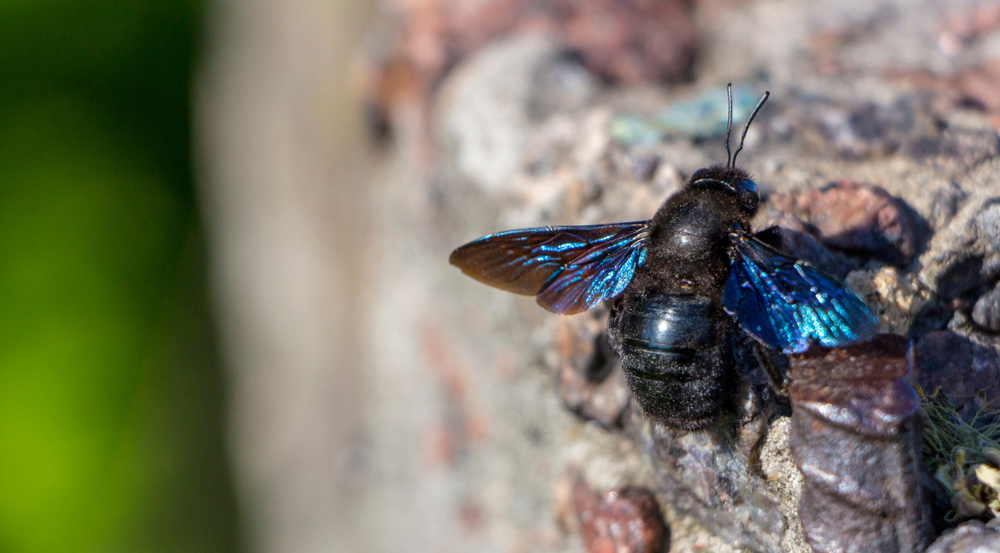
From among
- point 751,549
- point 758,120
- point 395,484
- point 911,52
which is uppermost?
point 911,52

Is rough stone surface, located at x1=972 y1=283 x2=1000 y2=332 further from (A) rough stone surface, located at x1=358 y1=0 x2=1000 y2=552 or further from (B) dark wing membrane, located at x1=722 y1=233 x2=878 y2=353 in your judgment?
(B) dark wing membrane, located at x1=722 y1=233 x2=878 y2=353

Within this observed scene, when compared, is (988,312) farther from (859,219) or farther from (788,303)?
(788,303)

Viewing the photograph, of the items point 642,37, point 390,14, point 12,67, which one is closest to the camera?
point 642,37

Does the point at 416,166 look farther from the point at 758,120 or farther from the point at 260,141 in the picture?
the point at 260,141

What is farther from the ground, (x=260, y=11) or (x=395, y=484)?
(x=260, y=11)

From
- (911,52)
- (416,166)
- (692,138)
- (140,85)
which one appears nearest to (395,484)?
(416,166)

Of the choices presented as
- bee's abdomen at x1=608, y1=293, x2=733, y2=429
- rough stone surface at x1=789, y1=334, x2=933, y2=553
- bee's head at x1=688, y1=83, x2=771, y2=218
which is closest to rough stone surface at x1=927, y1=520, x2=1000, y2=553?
rough stone surface at x1=789, y1=334, x2=933, y2=553

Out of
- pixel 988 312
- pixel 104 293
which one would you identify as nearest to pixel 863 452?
pixel 988 312
